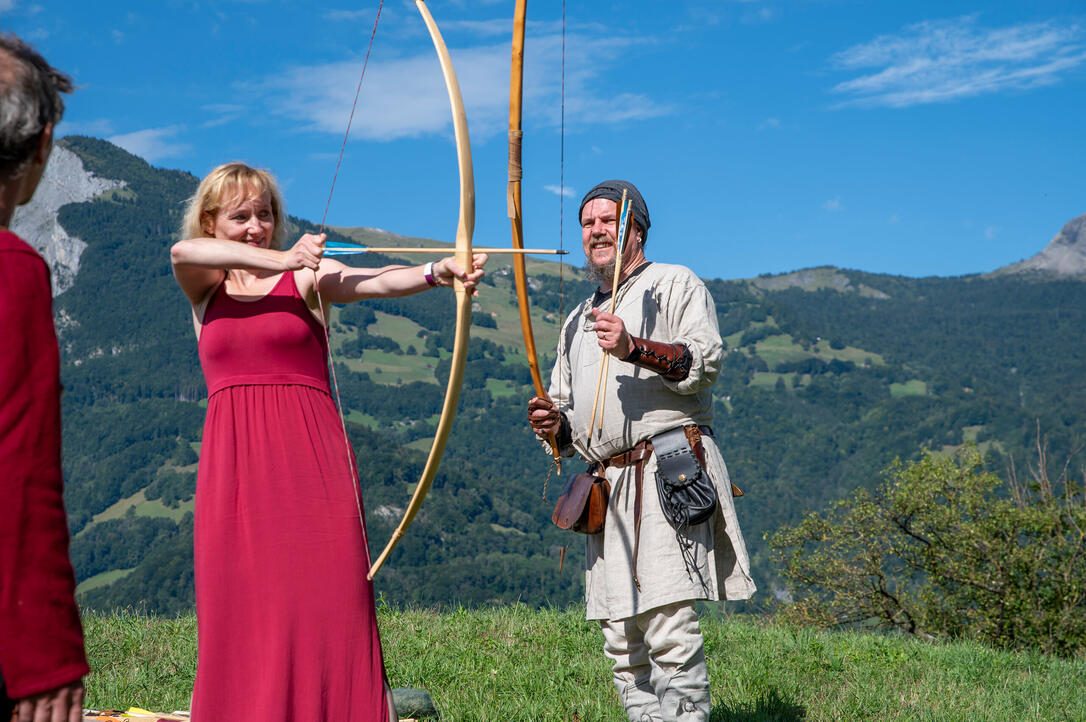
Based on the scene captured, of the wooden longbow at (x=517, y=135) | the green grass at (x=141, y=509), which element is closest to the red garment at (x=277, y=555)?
the wooden longbow at (x=517, y=135)

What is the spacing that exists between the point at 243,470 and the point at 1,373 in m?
1.18

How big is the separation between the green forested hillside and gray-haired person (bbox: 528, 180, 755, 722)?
40610mm

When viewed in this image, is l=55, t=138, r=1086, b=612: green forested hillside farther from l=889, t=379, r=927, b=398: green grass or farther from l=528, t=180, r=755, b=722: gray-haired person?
l=528, t=180, r=755, b=722: gray-haired person

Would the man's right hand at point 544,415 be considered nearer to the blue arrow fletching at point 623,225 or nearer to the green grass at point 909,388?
the blue arrow fletching at point 623,225

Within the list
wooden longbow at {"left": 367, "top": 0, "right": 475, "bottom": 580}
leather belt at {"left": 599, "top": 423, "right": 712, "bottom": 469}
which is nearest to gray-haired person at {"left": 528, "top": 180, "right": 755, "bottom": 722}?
leather belt at {"left": 599, "top": 423, "right": 712, "bottom": 469}

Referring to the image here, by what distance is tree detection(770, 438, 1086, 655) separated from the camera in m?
11.3

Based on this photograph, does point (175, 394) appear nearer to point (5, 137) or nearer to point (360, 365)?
point (360, 365)

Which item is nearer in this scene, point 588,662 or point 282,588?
point 282,588

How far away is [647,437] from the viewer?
12.0ft

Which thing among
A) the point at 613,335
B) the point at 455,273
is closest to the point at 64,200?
the point at 613,335

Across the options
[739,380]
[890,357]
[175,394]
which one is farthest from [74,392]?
[890,357]

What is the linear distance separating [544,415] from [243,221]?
4.67 ft

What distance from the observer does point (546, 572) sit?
58156 mm

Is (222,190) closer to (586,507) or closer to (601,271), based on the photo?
(601,271)
